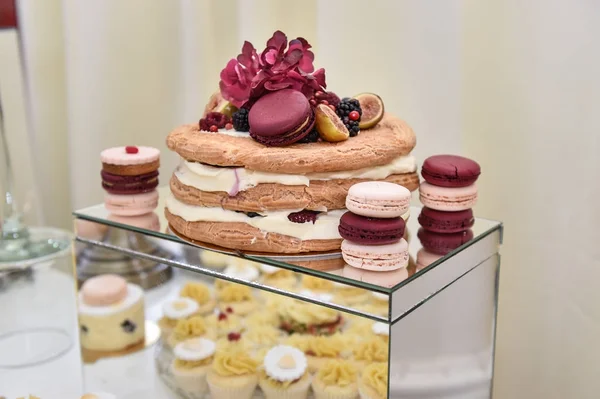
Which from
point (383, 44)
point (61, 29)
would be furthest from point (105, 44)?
point (383, 44)

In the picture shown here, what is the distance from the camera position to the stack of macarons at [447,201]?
127 centimetres

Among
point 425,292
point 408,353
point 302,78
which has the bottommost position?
point 408,353

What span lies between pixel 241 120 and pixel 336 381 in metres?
0.60

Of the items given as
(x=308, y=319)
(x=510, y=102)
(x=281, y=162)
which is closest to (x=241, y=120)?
(x=281, y=162)

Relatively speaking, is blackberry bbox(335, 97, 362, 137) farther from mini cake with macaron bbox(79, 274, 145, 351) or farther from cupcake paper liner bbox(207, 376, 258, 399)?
mini cake with macaron bbox(79, 274, 145, 351)

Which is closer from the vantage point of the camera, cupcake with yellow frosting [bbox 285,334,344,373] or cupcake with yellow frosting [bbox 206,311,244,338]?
cupcake with yellow frosting [bbox 285,334,344,373]

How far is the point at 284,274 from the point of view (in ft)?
5.43

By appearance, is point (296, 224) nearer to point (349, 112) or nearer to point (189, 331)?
point (349, 112)

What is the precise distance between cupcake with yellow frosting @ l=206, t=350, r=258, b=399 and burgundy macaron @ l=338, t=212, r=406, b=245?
593 mm

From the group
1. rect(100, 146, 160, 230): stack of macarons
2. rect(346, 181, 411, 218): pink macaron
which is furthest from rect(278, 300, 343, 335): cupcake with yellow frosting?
rect(346, 181, 411, 218): pink macaron

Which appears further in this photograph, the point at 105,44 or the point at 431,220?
the point at 105,44

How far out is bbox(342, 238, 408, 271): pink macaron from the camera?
112cm

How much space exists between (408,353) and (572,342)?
488 millimetres

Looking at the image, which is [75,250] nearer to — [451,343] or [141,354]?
[141,354]
